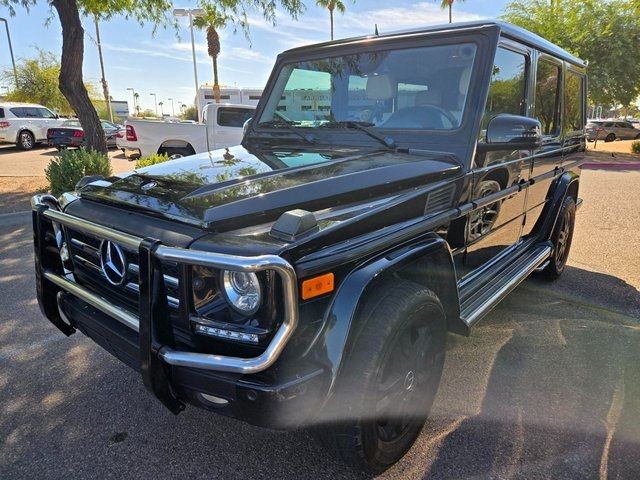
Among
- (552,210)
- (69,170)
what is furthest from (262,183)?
(69,170)

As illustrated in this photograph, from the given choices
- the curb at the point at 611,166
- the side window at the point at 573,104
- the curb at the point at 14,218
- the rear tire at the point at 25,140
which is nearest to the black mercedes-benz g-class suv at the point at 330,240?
the side window at the point at 573,104

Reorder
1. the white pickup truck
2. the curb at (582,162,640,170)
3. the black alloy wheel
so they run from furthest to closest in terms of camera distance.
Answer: the curb at (582,162,640,170), the white pickup truck, the black alloy wheel

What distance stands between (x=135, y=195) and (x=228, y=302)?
0.90m

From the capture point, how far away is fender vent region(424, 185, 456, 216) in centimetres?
237

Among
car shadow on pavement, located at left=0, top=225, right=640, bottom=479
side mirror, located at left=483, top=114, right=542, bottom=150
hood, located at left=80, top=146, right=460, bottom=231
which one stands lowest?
car shadow on pavement, located at left=0, top=225, right=640, bottom=479

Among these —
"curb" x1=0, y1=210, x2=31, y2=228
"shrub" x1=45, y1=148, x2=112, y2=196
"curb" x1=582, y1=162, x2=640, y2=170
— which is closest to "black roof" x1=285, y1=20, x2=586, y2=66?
"curb" x1=0, y1=210, x2=31, y2=228

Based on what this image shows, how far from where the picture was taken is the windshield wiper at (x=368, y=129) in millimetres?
2881

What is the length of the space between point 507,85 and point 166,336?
2600 millimetres

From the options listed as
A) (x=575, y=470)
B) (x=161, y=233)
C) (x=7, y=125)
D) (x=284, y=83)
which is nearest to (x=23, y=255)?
(x=284, y=83)

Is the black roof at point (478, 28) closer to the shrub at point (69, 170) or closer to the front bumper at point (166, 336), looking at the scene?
the front bumper at point (166, 336)

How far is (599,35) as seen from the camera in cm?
1772

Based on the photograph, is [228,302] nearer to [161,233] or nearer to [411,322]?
[161,233]

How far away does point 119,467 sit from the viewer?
7.45 feet

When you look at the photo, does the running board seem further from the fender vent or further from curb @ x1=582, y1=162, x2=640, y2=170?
curb @ x1=582, y1=162, x2=640, y2=170
